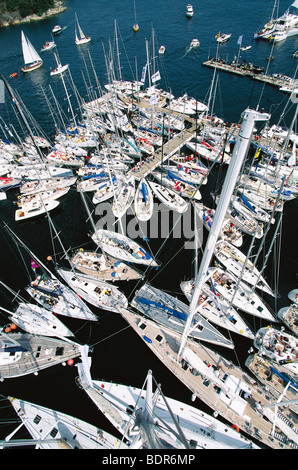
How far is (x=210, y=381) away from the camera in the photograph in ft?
92.3

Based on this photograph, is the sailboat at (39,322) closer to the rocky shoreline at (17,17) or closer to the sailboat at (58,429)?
the sailboat at (58,429)

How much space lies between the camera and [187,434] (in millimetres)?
23906

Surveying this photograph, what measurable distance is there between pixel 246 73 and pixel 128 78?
39674 mm

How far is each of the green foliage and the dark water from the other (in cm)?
942

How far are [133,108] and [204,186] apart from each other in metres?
35.3

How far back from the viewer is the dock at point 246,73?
82.3m

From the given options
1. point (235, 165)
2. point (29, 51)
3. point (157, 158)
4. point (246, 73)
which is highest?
point (246, 73)

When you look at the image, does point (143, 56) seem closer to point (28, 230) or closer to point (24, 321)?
point (28, 230)

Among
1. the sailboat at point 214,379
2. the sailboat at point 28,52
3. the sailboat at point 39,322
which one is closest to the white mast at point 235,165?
the sailboat at point 214,379

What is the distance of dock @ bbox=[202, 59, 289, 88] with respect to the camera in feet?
270

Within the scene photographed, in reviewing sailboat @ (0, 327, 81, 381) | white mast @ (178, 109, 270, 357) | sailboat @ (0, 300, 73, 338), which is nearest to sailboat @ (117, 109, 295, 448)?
white mast @ (178, 109, 270, 357)

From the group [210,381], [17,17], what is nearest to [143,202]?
[210,381]

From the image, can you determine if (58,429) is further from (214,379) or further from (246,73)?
(246,73)

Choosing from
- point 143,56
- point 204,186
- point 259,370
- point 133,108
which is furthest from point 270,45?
point 259,370
